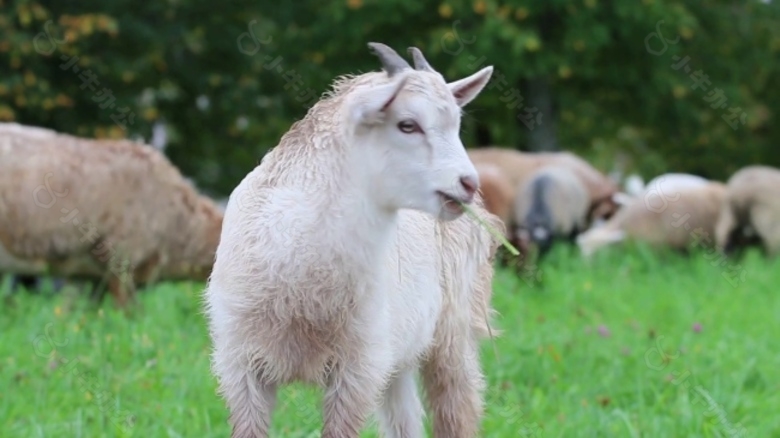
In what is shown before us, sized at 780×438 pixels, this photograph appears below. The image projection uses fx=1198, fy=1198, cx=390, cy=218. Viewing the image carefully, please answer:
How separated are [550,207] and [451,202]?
9.17m

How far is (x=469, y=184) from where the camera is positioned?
353 centimetres

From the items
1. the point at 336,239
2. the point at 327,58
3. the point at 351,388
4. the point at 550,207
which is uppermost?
the point at 336,239

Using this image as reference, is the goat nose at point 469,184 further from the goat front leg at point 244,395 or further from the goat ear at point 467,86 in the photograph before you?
the goat front leg at point 244,395

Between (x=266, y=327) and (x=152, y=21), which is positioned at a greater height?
(x=266, y=327)

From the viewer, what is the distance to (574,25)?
15852mm

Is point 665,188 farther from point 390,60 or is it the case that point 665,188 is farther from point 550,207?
point 390,60

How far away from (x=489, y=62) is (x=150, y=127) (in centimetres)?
463

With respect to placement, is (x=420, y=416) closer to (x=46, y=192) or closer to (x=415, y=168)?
(x=415, y=168)

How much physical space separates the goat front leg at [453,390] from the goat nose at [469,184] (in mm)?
1253

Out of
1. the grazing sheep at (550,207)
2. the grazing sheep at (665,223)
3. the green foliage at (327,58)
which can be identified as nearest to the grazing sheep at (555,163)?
the grazing sheep at (550,207)

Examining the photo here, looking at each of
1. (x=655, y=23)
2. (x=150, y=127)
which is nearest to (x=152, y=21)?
(x=150, y=127)

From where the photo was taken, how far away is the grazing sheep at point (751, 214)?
12.5 m

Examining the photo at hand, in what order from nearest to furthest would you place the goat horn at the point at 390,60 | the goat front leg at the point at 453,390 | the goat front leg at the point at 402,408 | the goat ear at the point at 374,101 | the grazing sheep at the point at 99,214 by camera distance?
the goat ear at the point at 374,101 → the goat horn at the point at 390,60 → the goat front leg at the point at 453,390 → the goat front leg at the point at 402,408 → the grazing sheep at the point at 99,214

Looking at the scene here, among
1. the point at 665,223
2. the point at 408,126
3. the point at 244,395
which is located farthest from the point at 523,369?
the point at 665,223
